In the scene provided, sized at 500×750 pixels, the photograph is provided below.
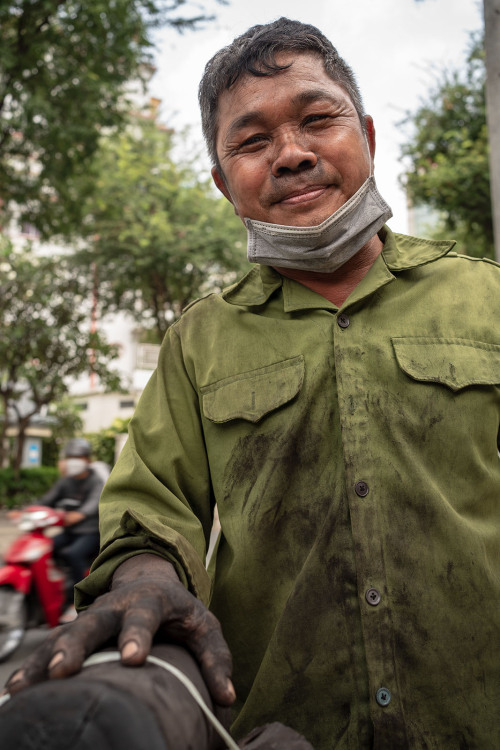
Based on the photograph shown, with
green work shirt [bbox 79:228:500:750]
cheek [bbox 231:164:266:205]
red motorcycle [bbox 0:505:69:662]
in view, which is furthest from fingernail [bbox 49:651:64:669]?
red motorcycle [bbox 0:505:69:662]

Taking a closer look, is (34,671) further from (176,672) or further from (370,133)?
(370,133)

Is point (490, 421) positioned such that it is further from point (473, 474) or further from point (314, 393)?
point (314, 393)

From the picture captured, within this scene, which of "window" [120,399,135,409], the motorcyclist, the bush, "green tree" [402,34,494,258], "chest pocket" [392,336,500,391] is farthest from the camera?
"window" [120,399,135,409]

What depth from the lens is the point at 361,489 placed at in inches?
57.3

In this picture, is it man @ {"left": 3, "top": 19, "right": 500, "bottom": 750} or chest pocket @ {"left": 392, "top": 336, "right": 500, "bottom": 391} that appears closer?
man @ {"left": 3, "top": 19, "right": 500, "bottom": 750}

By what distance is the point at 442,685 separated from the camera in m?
1.40

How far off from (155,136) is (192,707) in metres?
21.1

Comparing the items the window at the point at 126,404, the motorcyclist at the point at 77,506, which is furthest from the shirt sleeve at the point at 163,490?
the window at the point at 126,404

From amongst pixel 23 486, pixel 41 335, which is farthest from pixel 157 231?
pixel 23 486

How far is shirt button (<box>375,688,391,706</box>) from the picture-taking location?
137 cm

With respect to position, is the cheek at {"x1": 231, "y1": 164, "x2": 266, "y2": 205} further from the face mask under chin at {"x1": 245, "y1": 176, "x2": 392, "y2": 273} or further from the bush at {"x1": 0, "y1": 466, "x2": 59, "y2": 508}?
the bush at {"x1": 0, "y1": 466, "x2": 59, "y2": 508}

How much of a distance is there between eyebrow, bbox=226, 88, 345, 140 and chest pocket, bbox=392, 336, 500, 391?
610 mm

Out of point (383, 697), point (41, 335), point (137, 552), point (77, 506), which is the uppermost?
point (41, 335)

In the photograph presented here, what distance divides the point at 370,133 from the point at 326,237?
1.57 feet
